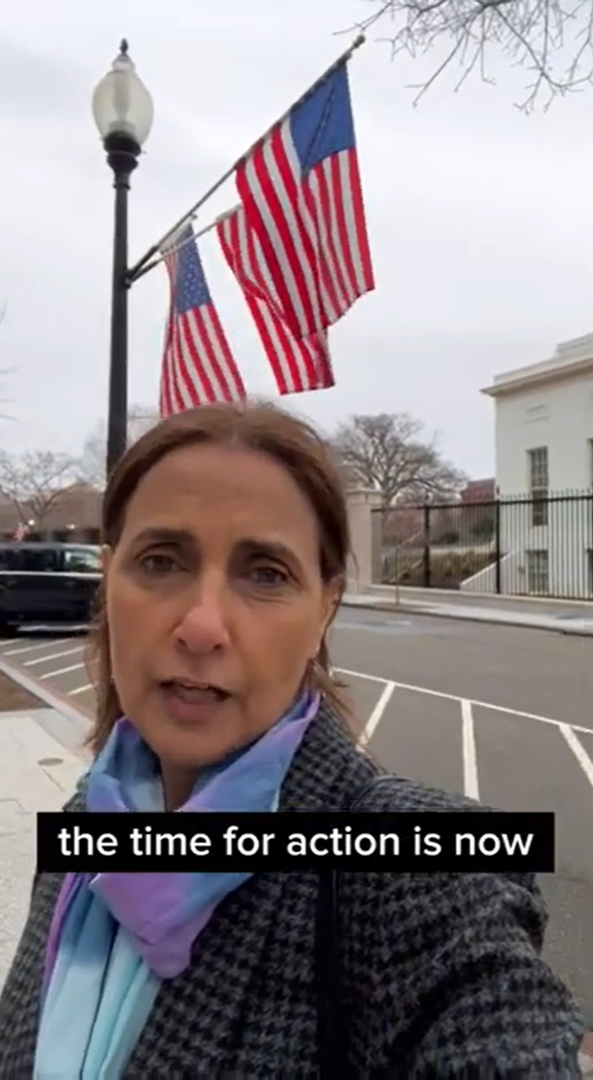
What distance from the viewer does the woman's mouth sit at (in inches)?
32.9

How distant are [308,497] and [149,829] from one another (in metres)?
0.39

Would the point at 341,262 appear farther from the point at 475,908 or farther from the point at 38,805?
the point at 475,908

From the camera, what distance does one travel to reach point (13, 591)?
1311 centimetres

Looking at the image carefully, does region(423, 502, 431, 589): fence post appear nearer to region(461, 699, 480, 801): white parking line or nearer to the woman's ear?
region(461, 699, 480, 801): white parking line

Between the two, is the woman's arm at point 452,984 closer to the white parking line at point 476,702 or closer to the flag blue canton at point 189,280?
the flag blue canton at point 189,280

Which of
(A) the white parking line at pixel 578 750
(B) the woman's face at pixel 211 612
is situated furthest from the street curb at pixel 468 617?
(B) the woman's face at pixel 211 612

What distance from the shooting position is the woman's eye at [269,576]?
2.84ft

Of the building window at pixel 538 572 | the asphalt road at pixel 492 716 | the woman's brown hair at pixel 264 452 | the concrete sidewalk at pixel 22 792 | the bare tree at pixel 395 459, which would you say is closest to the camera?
the woman's brown hair at pixel 264 452

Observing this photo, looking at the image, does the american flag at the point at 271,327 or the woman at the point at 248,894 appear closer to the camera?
the woman at the point at 248,894

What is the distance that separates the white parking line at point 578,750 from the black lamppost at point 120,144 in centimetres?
356

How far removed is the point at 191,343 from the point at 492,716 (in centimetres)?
438

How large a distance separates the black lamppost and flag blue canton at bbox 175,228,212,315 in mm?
319

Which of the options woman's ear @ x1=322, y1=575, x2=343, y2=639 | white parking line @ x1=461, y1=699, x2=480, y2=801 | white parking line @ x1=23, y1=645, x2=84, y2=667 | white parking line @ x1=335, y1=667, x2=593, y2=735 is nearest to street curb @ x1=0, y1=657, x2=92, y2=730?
white parking line @ x1=23, y1=645, x2=84, y2=667

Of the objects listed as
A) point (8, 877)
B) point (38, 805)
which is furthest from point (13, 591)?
point (8, 877)
